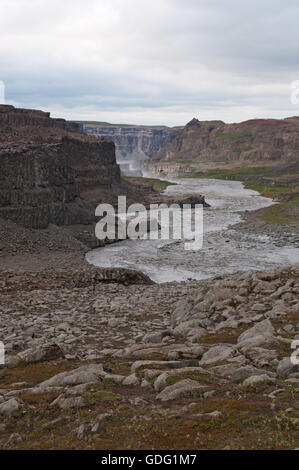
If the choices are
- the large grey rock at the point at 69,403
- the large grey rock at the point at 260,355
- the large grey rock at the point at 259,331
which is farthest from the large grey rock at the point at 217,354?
the large grey rock at the point at 69,403

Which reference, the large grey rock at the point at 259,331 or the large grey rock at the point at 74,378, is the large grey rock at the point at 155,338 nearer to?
the large grey rock at the point at 259,331

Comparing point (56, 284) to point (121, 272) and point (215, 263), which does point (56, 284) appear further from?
point (215, 263)

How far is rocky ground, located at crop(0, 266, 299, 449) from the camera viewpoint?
8531 mm

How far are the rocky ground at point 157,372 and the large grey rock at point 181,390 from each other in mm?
26

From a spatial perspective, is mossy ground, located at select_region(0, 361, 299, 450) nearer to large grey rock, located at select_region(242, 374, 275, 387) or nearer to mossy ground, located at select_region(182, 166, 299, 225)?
large grey rock, located at select_region(242, 374, 275, 387)

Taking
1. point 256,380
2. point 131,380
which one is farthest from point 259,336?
point 131,380

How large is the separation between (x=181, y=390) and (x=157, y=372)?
1552 mm

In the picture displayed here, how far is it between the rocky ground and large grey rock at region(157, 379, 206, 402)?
1.0 inches

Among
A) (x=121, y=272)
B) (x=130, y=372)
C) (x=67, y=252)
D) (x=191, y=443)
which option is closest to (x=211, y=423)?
(x=191, y=443)

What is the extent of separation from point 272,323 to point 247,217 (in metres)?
76.2

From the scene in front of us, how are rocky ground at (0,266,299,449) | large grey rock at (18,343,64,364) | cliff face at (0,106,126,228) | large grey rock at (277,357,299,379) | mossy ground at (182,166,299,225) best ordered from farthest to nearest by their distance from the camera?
mossy ground at (182,166,299,225) → cliff face at (0,106,126,228) → large grey rock at (18,343,64,364) → large grey rock at (277,357,299,379) → rocky ground at (0,266,299,449)

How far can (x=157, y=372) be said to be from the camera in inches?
478

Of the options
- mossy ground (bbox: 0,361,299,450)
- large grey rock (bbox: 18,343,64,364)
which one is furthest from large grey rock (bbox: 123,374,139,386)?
large grey rock (bbox: 18,343,64,364)
